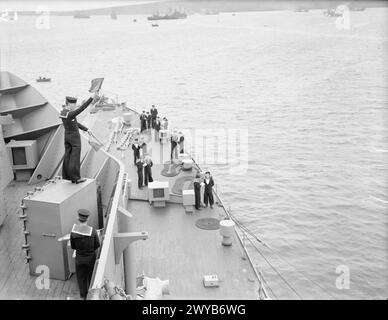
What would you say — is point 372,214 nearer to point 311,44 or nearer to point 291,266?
point 291,266

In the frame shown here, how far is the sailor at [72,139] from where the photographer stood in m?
7.73

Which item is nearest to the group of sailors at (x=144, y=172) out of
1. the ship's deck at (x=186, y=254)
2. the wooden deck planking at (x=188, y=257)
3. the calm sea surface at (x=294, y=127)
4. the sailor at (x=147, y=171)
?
the sailor at (x=147, y=171)

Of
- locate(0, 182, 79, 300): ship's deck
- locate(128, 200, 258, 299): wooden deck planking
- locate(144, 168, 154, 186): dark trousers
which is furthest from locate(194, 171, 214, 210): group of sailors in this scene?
locate(0, 182, 79, 300): ship's deck

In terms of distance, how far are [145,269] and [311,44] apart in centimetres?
9640

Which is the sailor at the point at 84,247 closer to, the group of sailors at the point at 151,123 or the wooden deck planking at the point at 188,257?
the wooden deck planking at the point at 188,257

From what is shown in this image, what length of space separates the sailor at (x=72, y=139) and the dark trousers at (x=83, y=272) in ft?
5.30

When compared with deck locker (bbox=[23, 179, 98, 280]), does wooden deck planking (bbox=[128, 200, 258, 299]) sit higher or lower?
lower

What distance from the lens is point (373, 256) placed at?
19312mm

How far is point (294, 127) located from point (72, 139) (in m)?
31.9

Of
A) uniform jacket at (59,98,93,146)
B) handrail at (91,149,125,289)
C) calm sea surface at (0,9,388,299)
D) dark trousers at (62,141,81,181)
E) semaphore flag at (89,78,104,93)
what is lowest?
calm sea surface at (0,9,388,299)

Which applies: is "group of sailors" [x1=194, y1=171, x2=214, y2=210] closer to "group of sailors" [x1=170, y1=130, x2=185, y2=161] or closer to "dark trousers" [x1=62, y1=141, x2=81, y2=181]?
"group of sailors" [x1=170, y1=130, x2=185, y2=161]

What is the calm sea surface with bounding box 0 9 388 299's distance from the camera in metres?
19.3

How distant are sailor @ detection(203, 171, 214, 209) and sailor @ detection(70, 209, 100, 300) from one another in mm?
8030

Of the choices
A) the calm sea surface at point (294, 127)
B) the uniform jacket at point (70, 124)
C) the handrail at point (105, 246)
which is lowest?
the calm sea surface at point (294, 127)
